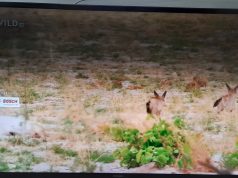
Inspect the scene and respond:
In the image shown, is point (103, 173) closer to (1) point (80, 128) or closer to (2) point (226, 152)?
(1) point (80, 128)

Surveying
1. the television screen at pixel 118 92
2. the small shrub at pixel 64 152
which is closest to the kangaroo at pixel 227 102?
the television screen at pixel 118 92

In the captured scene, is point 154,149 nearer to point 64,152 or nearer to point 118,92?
Result: point 118,92

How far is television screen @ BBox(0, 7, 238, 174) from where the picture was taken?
2.72m

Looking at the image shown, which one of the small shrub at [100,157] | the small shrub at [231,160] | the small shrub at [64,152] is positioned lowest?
the small shrub at [231,160]

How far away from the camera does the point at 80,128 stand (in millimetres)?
2740

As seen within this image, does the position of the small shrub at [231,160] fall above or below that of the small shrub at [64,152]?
below

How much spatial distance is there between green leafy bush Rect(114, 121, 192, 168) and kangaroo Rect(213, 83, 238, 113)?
0.31 metres

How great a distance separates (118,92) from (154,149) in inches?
16.8

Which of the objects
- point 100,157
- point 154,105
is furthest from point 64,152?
point 154,105

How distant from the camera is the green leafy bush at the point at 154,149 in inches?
109

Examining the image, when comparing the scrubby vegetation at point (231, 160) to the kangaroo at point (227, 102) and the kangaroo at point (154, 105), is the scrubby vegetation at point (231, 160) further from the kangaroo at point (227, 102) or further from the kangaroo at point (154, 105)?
the kangaroo at point (154, 105)

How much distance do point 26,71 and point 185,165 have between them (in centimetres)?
115

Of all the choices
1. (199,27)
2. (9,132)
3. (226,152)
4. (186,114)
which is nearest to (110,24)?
(199,27)

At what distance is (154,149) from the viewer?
278 cm
